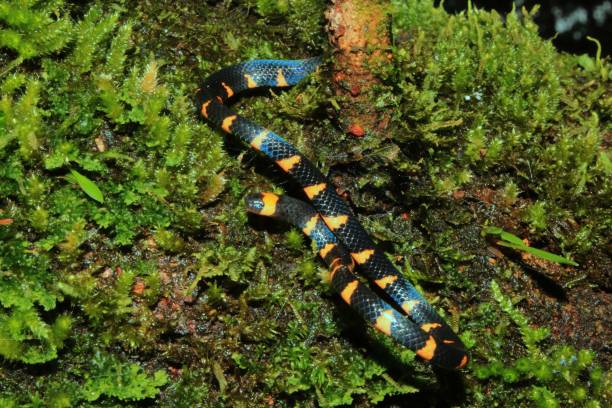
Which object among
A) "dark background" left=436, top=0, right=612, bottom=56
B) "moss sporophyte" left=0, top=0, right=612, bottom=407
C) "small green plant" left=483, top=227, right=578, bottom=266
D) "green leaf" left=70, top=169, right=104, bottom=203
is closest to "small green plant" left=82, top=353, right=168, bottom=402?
"moss sporophyte" left=0, top=0, right=612, bottom=407

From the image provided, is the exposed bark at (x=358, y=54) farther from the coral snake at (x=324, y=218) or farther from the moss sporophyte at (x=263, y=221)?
the coral snake at (x=324, y=218)

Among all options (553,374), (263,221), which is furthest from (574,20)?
(263,221)

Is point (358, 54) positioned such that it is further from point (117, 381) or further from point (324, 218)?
point (117, 381)

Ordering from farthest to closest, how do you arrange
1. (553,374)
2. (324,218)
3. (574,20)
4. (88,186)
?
(574,20) < (324,218) < (553,374) < (88,186)


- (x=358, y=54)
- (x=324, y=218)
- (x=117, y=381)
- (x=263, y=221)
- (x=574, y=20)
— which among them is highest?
(x=574, y=20)

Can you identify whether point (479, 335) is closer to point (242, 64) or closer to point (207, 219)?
point (207, 219)

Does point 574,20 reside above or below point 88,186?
above

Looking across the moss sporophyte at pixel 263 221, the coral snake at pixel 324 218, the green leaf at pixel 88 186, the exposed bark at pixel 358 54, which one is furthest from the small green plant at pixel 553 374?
the green leaf at pixel 88 186

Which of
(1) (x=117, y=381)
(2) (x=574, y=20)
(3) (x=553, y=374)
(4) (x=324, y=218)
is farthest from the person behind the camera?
(2) (x=574, y=20)

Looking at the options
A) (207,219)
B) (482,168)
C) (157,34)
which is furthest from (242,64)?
(482,168)
